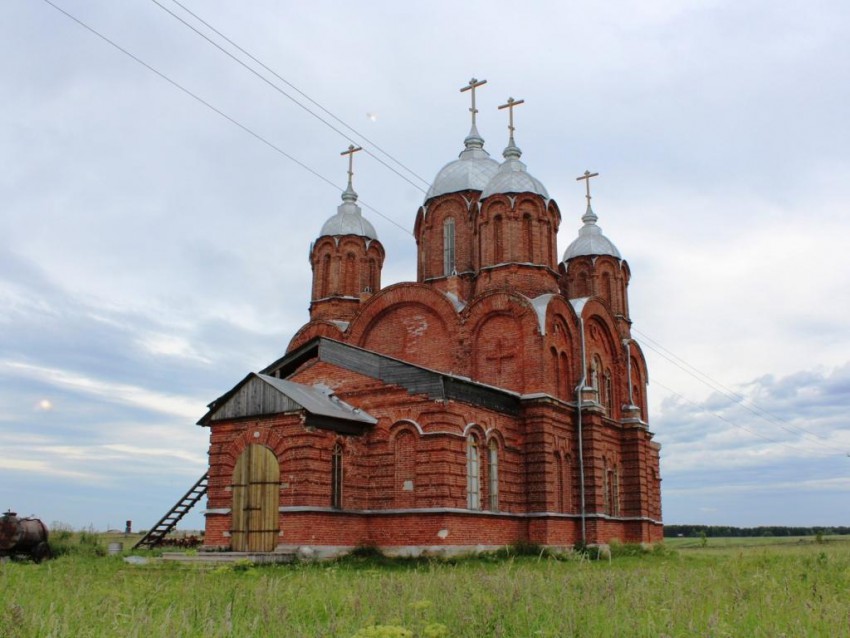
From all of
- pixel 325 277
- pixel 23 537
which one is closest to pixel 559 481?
pixel 325 277

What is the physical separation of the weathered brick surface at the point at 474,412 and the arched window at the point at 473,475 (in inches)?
3.5

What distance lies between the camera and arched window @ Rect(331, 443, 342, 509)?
17.4 meters

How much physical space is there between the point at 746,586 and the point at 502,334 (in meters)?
13.8

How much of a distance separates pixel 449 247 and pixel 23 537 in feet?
49.5

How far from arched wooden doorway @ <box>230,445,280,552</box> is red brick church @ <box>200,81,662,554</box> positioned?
34mm

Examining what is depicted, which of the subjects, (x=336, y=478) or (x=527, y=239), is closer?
(x=336, y=478)

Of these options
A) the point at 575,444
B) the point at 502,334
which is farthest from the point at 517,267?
the point at 575,444

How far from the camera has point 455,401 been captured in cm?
1791

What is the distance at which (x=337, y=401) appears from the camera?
747 inches

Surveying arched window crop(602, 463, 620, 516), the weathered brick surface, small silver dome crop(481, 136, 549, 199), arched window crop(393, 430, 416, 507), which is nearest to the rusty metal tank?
the weathered brick surface

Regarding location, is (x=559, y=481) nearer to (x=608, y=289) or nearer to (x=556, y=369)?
(x=556, y=369)

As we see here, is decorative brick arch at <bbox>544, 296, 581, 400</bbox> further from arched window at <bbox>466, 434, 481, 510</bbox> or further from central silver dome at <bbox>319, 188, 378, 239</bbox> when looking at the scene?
central silver dome at <bbox>319, 188, 378, 239</bbox>

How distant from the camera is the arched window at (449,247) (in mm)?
25750

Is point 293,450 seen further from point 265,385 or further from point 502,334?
point 502,334
